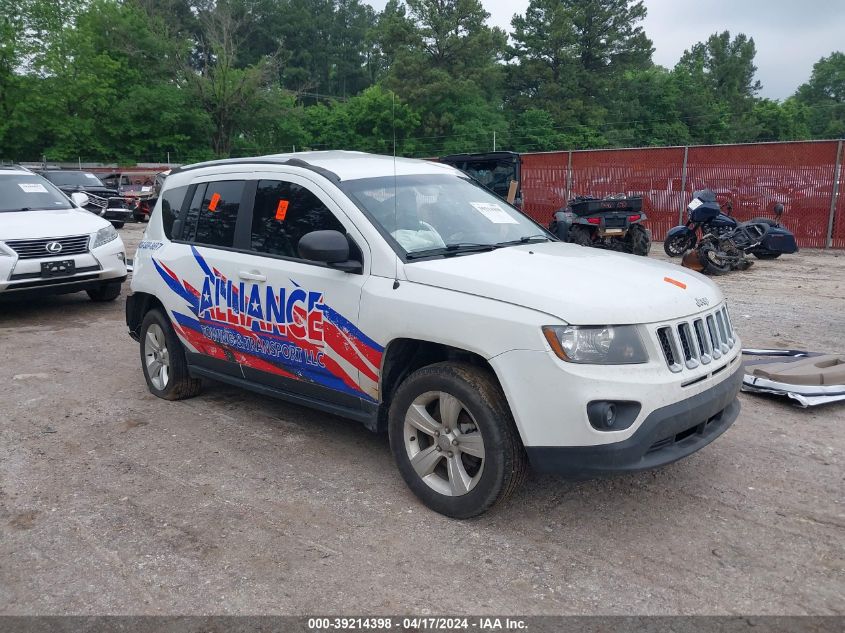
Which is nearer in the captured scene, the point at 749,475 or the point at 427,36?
the point at 749,475

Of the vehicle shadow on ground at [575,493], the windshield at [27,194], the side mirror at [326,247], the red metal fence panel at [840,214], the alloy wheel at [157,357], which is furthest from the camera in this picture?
the red metal fence panel at [840,214]

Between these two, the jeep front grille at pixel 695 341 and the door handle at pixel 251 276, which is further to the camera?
the door handle at pixel 251 276

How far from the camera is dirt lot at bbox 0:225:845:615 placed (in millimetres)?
3125

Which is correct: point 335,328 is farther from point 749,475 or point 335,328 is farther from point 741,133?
point 741,133

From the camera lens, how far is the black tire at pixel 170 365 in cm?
559

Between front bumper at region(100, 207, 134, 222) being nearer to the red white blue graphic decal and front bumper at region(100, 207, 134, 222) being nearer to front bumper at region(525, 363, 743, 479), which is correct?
the red white blue graphic decal

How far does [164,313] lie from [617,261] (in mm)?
3465

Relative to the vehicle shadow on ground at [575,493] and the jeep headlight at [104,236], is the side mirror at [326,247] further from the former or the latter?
the jeep headlight at [104,236]

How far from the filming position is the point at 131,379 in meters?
6.48

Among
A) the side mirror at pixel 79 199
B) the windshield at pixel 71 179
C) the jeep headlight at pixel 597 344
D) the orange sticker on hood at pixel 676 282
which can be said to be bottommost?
the jeep headlight at pixel 597 344

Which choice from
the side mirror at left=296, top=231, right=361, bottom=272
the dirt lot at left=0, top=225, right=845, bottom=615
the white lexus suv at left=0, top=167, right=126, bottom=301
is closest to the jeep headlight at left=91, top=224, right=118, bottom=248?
the white lexus suv at left=0, top=167, right=126, bottom=301

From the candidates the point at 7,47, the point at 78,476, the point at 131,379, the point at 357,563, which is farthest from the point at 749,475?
A: the point at 7,47

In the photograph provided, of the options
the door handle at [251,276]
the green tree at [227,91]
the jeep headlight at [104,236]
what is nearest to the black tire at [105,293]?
the jeep headlight at [104,236]

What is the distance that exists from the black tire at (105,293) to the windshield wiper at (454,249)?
7.11 m
